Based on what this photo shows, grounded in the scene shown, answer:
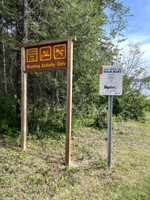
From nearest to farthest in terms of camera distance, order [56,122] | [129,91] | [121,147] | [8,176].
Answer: [8,176]
[121,147]
[56,122]
[129,91]

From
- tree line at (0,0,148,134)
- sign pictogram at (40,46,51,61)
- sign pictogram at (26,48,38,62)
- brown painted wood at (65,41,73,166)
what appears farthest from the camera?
tree line at (0,0,148,134)

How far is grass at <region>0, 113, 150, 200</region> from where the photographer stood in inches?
94.3

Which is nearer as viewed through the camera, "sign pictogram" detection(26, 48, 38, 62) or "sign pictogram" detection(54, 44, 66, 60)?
"sign pictogram" detection(54, 44, 66, 60)

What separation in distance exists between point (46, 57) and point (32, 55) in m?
0.44

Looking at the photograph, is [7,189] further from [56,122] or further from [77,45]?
[77,45]

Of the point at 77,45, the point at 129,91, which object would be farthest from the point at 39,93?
the point at 129,91

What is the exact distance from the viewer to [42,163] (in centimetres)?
325

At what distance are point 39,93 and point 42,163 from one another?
2397mm

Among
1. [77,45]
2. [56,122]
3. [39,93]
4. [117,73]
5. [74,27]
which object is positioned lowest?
[56,122]

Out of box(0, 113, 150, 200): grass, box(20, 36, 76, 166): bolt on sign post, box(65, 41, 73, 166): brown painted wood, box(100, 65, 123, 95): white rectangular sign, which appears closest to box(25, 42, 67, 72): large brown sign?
box(20, 36, 76, 166): bolt on sign post

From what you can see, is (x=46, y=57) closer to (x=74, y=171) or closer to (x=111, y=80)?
(x=111, y=80)

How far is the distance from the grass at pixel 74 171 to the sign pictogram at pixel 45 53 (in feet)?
7.38

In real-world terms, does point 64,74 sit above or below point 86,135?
above

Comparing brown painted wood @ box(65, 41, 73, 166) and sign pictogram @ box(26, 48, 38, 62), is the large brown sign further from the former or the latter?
brown painted wood @ box(65, 41, 73, 166)
